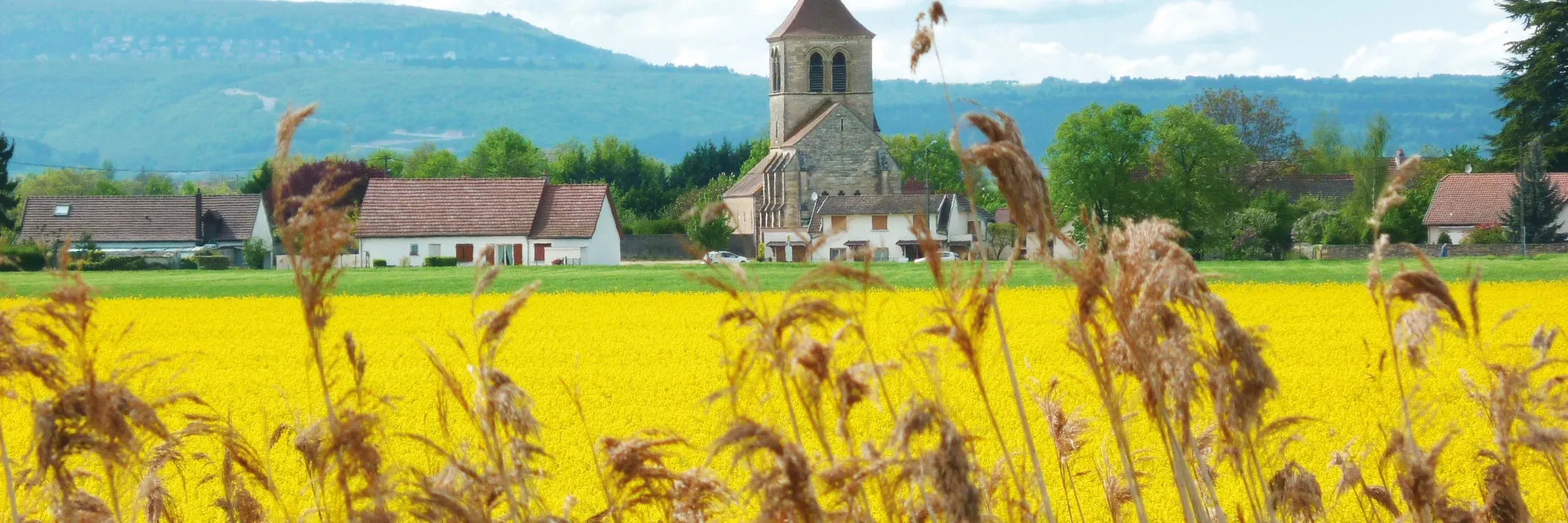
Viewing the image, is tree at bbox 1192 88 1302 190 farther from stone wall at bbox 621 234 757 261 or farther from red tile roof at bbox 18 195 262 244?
red tile roof at bbox 18 195 262 244

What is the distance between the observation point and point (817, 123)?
8462 centimetres

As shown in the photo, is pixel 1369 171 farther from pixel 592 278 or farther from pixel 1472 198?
pixel 592 278

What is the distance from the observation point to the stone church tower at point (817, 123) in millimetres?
84562

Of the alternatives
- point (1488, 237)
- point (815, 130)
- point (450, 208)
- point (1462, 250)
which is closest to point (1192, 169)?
point (1488, 237)

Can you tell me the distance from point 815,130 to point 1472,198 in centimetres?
3299

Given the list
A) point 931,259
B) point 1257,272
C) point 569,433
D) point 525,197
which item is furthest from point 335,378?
point 525,197

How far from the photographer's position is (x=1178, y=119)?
73125 mm

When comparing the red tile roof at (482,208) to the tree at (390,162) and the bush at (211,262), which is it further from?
the tree at (390,162)

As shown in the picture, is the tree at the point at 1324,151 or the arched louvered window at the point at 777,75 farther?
the tree at the point at 1324,151

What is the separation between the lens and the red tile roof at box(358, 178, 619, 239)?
2623 inches

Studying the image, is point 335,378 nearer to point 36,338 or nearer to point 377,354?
point 36,338

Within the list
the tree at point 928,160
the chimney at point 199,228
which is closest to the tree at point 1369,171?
the tree at point 928,160

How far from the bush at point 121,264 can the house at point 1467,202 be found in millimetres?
52441

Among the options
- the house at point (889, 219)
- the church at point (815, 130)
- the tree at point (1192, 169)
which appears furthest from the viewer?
the church at point (815, 130)
